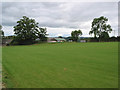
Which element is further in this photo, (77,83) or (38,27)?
(38,27)

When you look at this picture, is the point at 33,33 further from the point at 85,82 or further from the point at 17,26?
the point at 85,82

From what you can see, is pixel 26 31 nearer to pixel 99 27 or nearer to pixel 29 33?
pixel 29 33

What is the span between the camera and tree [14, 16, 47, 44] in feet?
153

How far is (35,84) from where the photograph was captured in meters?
3.68

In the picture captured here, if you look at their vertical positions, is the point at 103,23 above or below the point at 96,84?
above

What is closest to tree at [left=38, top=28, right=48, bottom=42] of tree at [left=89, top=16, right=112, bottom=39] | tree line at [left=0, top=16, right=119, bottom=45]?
tree line at [left=0, top=16, right=119, bottom=45]

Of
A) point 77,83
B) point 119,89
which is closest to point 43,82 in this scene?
point 77,83

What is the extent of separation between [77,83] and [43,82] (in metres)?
1.19

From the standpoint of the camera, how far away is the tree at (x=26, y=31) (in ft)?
153

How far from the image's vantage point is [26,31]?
46.9 meters

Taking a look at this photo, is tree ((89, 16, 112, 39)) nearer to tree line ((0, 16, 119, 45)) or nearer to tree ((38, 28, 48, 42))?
tree line ((0, 16, 119, 45))

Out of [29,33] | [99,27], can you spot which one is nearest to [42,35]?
[29,33]

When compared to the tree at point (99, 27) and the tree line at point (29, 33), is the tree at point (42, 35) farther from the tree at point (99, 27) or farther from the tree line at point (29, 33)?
the tree at point (99, 27)

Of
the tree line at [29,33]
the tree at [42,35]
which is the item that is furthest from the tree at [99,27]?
the tree at [42,35]
